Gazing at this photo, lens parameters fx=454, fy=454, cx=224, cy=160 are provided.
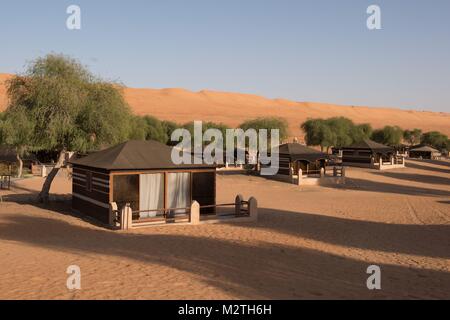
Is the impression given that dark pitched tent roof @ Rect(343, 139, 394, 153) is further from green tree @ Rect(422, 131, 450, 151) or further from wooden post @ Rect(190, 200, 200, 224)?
green tree @ Rect(422, 131, 450, 151)

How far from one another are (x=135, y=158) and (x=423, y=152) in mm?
59415

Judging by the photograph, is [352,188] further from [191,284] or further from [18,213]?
[191,284]

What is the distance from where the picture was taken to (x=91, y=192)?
19.7 metres

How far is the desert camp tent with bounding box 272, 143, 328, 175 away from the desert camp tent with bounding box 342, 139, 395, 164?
13197 mm

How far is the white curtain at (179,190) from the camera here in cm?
1920

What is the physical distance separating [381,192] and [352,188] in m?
2.56

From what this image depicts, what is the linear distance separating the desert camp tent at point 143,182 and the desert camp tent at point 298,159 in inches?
697

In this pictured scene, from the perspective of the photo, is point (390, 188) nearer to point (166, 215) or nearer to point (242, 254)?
point (166, 215)

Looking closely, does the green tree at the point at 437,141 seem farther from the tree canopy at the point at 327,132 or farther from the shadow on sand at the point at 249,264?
the shadow on sand at the point at 249,264

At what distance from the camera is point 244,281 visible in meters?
10.1

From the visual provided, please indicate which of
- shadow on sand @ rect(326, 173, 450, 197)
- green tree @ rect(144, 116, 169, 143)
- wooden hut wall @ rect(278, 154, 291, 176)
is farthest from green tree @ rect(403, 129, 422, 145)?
wooden hut wall @ rect(278, 154, 291, 176)

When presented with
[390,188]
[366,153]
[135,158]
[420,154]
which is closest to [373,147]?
[366,153]

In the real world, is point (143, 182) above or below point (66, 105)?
below
